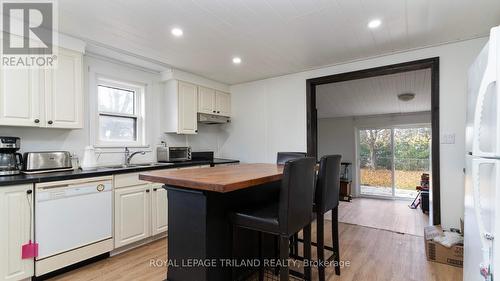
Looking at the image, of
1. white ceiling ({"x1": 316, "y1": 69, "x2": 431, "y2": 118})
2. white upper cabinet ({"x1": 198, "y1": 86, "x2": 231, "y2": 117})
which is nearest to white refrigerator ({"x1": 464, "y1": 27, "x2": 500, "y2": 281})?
white ceiling ({"x1": 316, "y1": 69, "x2": 431, "y2": 118})

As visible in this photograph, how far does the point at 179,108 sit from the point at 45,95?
1573 mm

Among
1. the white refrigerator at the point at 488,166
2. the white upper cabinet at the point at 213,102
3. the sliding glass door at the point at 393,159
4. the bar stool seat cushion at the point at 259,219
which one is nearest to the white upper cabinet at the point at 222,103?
the white upper cabinet at the point at 213,102

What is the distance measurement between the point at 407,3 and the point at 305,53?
48.0 inches

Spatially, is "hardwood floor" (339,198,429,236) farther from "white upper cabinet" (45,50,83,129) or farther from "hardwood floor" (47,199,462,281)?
"white upper cabinet" (45,50,83,129)

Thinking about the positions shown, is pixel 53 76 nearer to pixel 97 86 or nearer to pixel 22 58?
pixel 22 58

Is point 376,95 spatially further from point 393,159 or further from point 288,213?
point 288,213

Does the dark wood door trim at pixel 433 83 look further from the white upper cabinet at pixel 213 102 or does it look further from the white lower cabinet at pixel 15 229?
the white lower cabinet at pixel 15 229

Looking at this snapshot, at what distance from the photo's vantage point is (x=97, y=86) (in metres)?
3.03

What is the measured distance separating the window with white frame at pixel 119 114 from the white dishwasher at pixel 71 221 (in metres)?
0.90

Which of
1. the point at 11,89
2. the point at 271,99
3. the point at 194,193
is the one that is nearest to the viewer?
the point at 194,193

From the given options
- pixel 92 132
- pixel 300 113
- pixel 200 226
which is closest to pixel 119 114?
pixel 92 132

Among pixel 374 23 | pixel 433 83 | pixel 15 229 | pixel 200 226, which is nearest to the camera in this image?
pixel 200 226

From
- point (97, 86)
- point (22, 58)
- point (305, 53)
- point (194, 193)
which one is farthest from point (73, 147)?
point (305, 53)

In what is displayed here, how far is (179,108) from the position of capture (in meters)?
3.62
